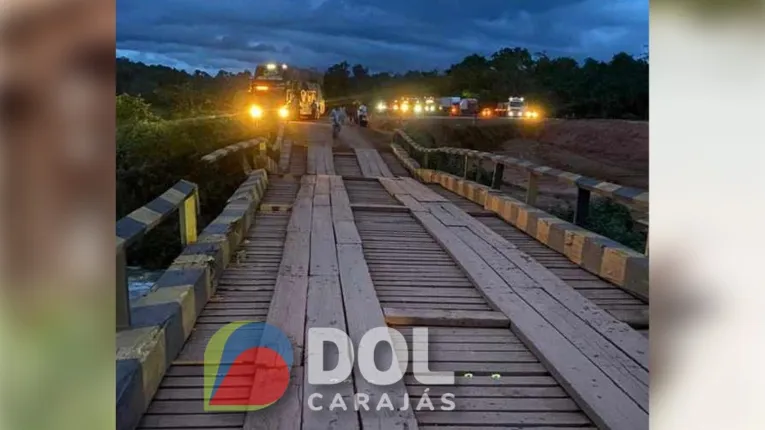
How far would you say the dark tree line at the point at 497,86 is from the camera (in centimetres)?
3628

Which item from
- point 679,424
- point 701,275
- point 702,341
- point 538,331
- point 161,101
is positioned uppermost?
point 161,101

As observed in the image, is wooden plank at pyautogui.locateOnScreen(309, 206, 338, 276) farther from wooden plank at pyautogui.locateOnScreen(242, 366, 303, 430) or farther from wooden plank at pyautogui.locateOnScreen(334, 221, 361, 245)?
wooden plank at pyautogui.locateOnScreen(242, 366, 303, 430)

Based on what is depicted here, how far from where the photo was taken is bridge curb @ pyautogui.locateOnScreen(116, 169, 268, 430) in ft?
9.11

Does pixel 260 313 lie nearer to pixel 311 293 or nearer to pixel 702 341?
pixel 311 293

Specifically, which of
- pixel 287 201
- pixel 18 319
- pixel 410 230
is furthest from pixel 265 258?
pixel 18 319

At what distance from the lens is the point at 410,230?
7.64m

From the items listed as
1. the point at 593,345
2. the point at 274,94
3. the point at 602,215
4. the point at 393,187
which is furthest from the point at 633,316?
the point at 274,94

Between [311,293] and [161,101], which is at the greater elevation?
[161,101]

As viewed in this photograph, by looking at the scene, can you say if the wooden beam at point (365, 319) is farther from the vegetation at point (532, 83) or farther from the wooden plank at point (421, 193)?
the vegetation at point (532, 83)

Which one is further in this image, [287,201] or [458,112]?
[458,112]

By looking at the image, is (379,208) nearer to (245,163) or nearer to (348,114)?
(245,163)

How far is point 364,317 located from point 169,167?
19.7 meters

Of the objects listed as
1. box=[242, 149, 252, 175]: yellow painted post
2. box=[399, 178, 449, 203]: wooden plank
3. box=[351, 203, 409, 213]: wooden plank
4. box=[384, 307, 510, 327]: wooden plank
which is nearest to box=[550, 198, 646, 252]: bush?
box=[399, 178, 449, 203]: wooden plank

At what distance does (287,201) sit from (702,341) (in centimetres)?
863
